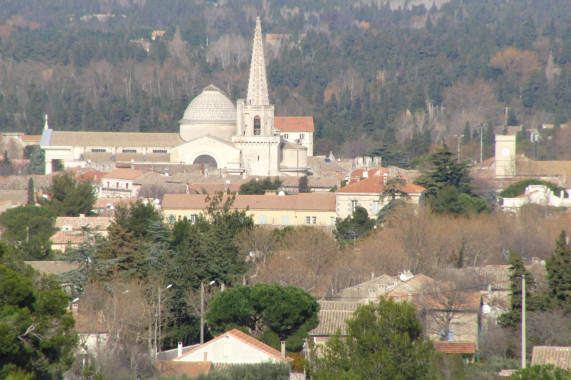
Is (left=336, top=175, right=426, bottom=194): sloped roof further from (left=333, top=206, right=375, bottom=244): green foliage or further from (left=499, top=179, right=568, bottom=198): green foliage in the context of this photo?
(left=499, top=179, right=568, bottom=198): green foliage

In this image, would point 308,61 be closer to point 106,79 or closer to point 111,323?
point 106,79

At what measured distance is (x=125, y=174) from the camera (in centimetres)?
6412

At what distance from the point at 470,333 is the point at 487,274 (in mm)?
5095

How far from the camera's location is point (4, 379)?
17.2 m

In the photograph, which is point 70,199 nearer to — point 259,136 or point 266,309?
point 259,136

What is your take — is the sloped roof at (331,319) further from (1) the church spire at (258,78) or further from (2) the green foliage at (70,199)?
(1) the church spire at (258,78)

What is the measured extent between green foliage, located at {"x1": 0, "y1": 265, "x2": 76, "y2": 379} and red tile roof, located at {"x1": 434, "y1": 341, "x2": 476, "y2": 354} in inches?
400

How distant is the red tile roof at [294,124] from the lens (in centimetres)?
8419

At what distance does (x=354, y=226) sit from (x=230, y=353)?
1882 cm

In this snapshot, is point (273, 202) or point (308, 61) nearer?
point (273, 202)

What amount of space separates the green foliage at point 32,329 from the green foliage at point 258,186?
3540 cm

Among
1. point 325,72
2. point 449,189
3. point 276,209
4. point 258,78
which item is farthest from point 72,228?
point 325,72

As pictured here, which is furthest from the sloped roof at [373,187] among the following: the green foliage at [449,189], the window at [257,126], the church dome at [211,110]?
the church dome at [211,110]

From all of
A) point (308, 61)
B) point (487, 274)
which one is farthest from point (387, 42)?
point (487, 274)
